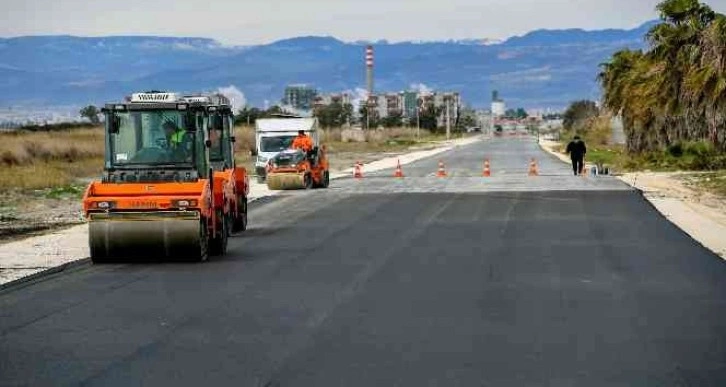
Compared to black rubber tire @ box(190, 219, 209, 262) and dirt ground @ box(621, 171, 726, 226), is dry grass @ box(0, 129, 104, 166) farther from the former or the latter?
black rubber tire @ box(190, 219, 209, 262)

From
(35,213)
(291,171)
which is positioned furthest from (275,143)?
(35,213)

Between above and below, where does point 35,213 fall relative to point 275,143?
below

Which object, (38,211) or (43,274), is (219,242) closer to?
(43,274)

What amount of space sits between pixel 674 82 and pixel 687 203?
14952 millimetres

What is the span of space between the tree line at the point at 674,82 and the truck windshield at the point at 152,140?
23.5m

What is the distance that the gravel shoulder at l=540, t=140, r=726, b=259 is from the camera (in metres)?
21.8

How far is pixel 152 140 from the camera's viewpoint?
1862cm

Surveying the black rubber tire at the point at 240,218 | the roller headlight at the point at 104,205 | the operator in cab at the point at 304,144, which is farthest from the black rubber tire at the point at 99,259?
the operator in cab at the point at 304,144

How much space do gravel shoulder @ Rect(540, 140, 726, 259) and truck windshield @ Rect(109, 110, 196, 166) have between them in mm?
8124

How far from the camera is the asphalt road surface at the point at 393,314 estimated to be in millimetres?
9359

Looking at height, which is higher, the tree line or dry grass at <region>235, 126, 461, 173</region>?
the tree line

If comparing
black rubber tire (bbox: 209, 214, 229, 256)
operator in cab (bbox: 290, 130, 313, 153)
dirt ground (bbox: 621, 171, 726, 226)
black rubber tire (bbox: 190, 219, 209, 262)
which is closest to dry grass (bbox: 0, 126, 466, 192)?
operator in cab (bbox: 290, 130, 313, 153)

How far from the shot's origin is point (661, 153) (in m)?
51.9

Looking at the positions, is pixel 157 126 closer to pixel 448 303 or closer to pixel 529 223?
pixel 448 303
